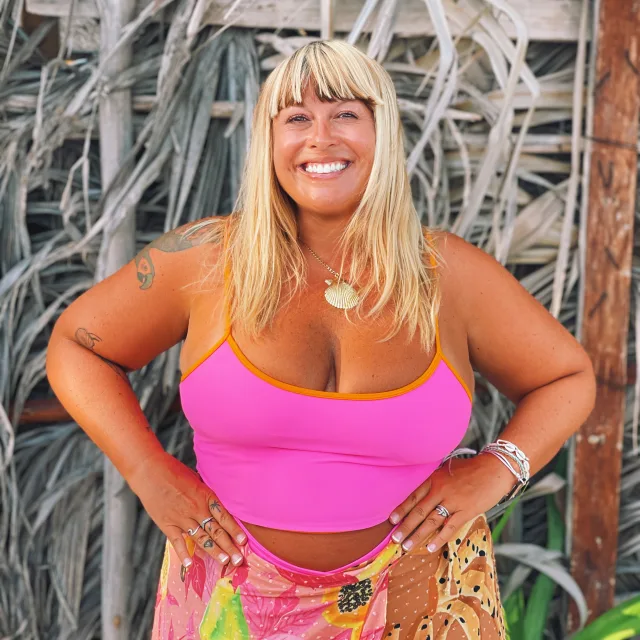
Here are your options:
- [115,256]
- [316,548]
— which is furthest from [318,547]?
[115,256]

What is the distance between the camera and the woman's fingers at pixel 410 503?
143 cm

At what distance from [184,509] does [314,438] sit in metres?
0.30

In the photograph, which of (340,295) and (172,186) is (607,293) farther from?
(172,186)

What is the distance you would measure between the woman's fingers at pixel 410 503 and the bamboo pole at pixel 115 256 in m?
0.95

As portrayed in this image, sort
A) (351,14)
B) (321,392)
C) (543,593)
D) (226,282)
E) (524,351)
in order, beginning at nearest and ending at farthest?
1. (321,392)
2. (226,282)
3. (524,351)
4. (351,14)
5. (543,593)

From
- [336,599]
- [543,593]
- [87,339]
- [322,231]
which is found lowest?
[543,593]

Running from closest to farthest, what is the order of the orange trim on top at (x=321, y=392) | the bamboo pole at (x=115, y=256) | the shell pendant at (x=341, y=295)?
the orange trim on top at (x=321, y=392) < the shell pendant at (x=341, y=295) < the bamboo pole at (x=115, y=256)

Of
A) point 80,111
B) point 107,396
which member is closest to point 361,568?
point 107,396

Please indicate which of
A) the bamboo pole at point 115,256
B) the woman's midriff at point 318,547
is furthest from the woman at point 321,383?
the bamboo pole at point 115,256

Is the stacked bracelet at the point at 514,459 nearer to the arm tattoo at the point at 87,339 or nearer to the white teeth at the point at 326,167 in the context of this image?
the white teeth at the point at 326,167

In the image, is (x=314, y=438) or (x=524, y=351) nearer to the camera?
(x=314, y=438)

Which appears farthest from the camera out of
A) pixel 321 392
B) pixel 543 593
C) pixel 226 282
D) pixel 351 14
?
pixel 543 593

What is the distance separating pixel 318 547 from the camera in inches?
55.4

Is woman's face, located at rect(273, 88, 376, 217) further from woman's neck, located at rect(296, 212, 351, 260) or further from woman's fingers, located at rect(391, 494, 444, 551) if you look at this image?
woman's fingers, located at rect(391, 494, 444, 551)
